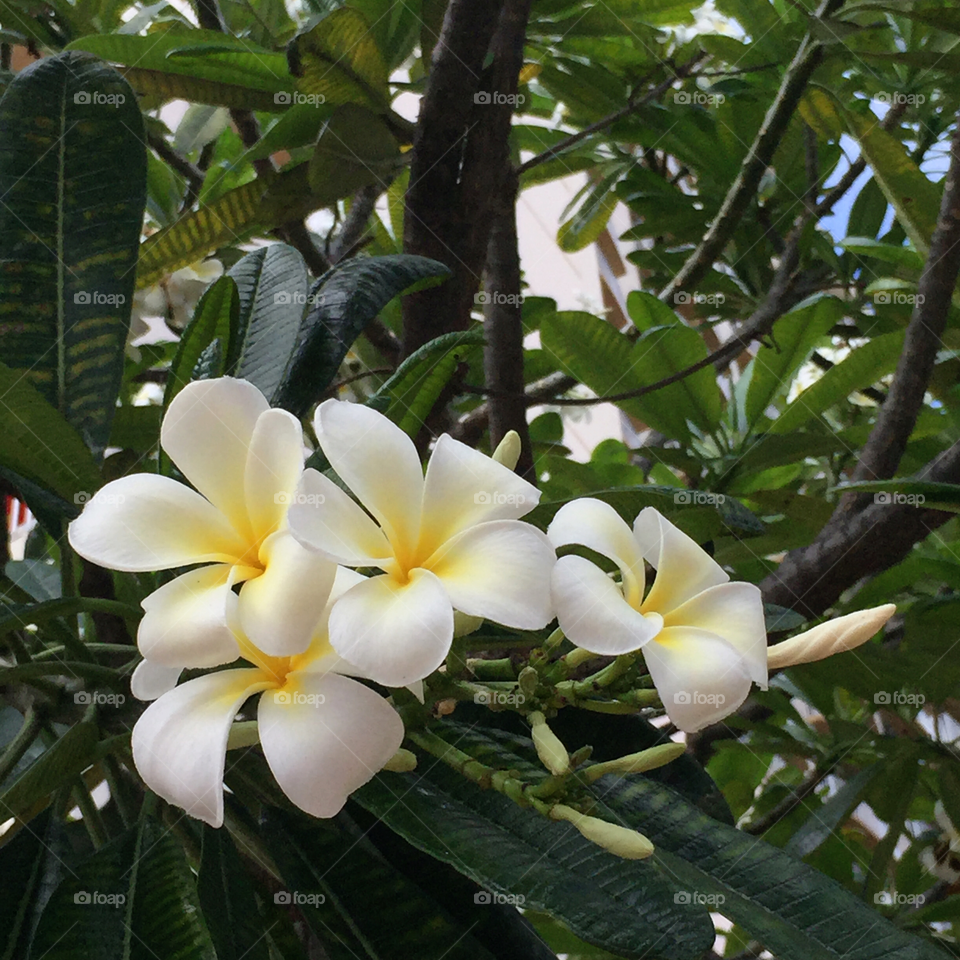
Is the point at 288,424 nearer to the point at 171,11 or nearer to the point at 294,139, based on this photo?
the point at 294,139

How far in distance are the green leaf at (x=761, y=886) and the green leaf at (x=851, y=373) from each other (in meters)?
0.59

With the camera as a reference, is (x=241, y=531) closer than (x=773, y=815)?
Yes

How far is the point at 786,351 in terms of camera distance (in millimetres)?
1047

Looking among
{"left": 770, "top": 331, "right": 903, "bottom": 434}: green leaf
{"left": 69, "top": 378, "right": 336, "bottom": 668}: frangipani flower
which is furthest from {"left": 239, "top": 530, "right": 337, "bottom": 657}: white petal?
{"left": 770, "top": 331, "right": 903, "bottom": 434}: green leaf

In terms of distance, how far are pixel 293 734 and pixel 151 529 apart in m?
0.10

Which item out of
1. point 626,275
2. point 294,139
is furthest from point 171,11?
point 626,275

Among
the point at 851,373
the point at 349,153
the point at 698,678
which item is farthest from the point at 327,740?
the point at 851,373

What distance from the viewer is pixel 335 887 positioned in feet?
1.50

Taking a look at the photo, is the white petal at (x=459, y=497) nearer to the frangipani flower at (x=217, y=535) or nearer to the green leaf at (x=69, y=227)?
the frangipani flower at (x=217, y=535)

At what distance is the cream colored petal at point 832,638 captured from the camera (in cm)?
35

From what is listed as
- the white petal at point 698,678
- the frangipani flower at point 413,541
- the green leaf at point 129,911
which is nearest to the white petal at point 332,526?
the frangipani flower at point 413,541

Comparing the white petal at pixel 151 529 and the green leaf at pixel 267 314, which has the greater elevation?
the green leaf at pixel 267 314

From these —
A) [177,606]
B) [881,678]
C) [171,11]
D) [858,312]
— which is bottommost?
[881,678]

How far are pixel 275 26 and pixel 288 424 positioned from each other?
3.44 feet
